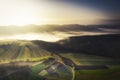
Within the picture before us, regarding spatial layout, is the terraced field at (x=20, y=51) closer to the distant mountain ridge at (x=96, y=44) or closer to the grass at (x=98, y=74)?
the distant mountain ridge at (x=96, y=44)

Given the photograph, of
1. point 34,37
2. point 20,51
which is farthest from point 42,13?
point 20,51

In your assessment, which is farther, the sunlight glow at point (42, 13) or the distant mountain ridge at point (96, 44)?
the distant mountain ridge at point (96, 44)

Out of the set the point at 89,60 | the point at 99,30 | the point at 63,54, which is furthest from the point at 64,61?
the point at 99,30

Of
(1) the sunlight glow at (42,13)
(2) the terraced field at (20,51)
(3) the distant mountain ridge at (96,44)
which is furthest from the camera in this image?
(3) the distant mountain ridge at (96,44)

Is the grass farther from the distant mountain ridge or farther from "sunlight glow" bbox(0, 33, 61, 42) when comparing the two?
"sunlight glow" bbox(0, 33, 61, 42)

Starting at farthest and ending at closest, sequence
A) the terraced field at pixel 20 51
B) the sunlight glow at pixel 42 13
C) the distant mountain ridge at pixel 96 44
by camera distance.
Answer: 1. the distant mountain ridge at pixel 96 44
2. the sunlight glow at pixel 42 13
3. the terraced field at pixel 20 51

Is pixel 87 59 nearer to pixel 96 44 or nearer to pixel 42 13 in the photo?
pixel 96 44

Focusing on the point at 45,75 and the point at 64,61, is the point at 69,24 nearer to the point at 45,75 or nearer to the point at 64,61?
the point at 64,61

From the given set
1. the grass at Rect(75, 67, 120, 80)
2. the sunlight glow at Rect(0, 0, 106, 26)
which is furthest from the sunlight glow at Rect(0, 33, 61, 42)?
the grass at Rect(75, 67, 120, 80)

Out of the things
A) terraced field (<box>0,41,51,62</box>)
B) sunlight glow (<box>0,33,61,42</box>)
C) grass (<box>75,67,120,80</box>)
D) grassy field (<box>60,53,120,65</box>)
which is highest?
sunlight glow (<box>0,33,61,42</box>)

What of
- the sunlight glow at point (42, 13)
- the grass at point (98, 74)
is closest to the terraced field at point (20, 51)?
the sunlight glow at point (42, 13)

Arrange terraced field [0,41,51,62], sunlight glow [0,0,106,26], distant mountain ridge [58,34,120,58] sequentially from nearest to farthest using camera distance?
terraced field [0,41,51,62] < sunlight glow [0,0,106,26] < distant mountain ridge [58,34,120,58]
